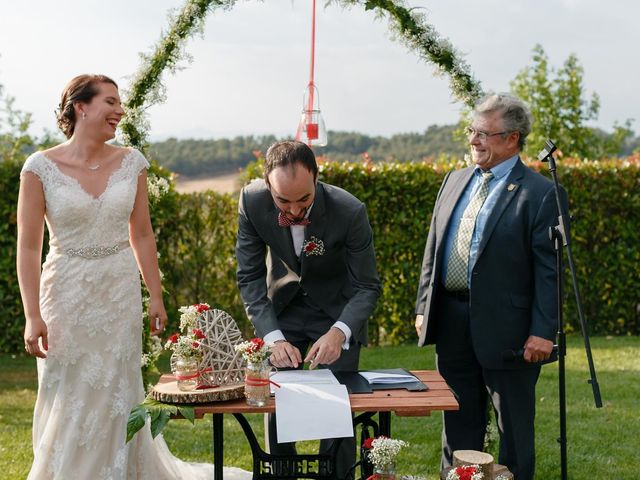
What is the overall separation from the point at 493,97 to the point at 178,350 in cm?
200

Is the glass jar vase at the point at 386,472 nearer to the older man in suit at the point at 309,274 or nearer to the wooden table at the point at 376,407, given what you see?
the wooden table at the point at 376,407

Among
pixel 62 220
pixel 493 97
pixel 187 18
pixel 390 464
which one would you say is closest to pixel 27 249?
pixel 62 220

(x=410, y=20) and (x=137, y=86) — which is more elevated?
(x=410, y=20)

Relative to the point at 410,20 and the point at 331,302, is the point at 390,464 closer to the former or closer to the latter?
the point at 331,302

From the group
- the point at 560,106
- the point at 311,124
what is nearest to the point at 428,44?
the point at 311,124

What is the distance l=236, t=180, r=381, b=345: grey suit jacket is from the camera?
155 inches

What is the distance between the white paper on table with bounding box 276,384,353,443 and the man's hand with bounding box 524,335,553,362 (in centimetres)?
105

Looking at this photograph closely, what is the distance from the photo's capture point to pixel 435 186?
881 centimetres

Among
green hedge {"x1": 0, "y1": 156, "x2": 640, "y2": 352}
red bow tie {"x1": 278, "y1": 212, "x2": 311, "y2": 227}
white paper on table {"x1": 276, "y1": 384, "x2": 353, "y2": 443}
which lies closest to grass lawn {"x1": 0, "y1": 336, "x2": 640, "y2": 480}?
green hedge {"x1": 0, "y1": 156, "x2": 640, "y2": 352}

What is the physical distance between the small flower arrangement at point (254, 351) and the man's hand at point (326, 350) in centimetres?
39

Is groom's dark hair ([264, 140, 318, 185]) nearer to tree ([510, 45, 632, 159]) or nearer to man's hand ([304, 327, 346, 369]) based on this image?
man's hand ([304, 327, 346, 369])

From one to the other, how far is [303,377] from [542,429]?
290 cm

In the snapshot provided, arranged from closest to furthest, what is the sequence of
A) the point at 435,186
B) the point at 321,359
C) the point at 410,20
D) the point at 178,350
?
the point at 178,350 < the point at 321,359 < the point at 410,20 < the point at 435,186

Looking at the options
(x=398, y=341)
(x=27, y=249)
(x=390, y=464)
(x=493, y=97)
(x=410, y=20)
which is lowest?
(x=398, y=341)
